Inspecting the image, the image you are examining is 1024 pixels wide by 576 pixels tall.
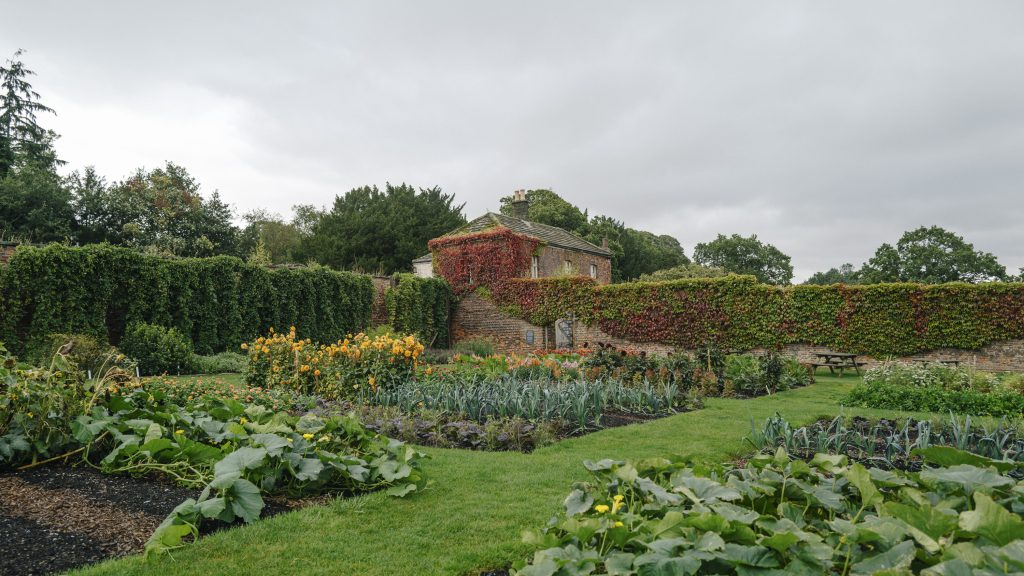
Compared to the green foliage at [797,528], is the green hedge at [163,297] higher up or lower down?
higher up

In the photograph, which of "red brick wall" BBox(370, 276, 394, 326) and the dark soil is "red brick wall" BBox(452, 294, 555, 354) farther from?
the dark soil

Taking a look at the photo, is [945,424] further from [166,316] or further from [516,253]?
[516,253]

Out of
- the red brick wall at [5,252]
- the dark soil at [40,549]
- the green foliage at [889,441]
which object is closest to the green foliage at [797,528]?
the green foliage at [889,441]

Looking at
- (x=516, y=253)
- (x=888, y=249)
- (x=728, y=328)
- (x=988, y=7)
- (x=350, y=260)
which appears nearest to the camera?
(x=988, y=7)

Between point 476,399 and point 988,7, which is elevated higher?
point 988,7

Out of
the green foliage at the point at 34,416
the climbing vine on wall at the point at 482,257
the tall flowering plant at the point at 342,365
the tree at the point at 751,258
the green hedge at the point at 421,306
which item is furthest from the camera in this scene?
the tree at the point at 751,258

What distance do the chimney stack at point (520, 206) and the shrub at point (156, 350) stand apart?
1728cm

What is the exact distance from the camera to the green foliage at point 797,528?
5.20ft

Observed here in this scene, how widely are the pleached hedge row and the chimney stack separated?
23.4 ft

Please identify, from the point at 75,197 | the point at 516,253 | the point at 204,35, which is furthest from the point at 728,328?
the point at 75,197

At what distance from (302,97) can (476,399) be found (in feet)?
23.3

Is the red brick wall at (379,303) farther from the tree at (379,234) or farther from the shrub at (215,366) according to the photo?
the tree at (379,234)

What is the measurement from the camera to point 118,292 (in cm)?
1343

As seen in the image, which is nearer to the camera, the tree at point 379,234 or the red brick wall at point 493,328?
the red brick wall at point 493,328
